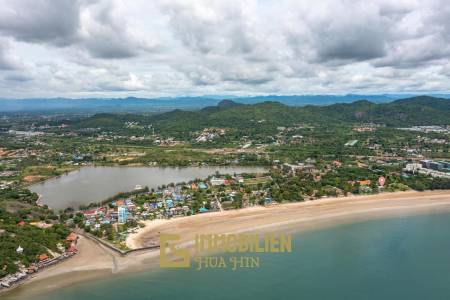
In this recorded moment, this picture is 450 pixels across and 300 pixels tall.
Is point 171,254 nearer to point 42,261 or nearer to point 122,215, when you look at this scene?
point 42,261

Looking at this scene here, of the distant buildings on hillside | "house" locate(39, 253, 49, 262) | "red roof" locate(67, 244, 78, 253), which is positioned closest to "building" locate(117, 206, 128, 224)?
"red roof" locate(67, 244, 78, 253)

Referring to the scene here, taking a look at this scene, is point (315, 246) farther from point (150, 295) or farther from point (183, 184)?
point (183, 184)

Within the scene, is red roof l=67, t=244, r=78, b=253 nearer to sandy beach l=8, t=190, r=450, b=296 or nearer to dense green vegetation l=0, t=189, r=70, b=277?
sandy beach l=8, t=190, r=450, b=296

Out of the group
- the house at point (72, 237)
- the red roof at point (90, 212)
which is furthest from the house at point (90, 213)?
the house at point (72, 237)

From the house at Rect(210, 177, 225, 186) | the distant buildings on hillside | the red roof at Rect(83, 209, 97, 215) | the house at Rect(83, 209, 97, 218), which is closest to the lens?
the house at Rect(83, 209, 97, 218)

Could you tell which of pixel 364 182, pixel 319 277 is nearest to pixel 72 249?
pixel 319 277

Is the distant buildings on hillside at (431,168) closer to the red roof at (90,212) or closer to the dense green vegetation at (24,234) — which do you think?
the red roof at (90,212)
